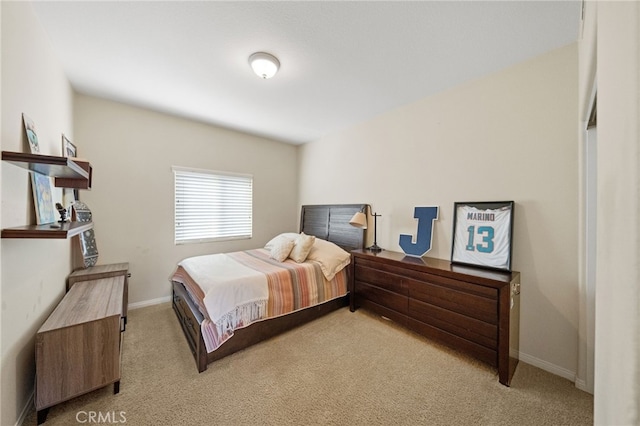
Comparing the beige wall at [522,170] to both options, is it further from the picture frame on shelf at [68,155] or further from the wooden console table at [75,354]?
the picture frame on shelf at [68,155]

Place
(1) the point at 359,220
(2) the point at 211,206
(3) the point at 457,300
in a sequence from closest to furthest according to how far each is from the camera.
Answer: (3) the point at 457,300
(1) the point at 359,220
(2) the point at 211,206

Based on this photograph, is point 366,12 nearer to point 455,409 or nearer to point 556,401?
point 455,409

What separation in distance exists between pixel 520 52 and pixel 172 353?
4.10 m

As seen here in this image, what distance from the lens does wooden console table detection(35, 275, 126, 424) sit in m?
1.43

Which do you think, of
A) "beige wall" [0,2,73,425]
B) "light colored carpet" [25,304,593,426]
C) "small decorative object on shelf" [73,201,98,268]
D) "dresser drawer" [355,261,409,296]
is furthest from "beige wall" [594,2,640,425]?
"small decorative object on shelf" [73,201,98,268]

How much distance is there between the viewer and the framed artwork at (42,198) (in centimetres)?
159

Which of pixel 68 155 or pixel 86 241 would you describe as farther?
pixel 86 241

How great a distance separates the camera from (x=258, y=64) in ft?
6.77

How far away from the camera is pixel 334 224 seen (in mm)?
3787

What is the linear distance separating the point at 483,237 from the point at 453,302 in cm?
71

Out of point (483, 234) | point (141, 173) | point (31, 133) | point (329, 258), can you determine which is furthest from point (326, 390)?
point (141, 173)

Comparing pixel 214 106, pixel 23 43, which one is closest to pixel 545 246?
pixel 214 106

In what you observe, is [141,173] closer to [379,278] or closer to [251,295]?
[251,295]

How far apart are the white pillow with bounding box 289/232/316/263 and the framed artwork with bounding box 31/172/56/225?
2216 mm
